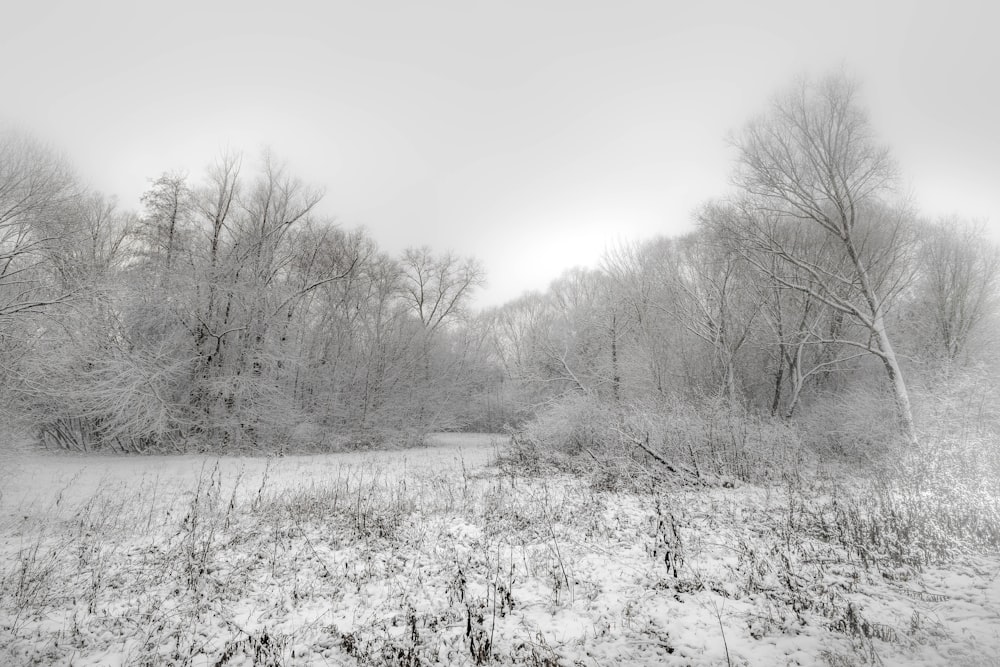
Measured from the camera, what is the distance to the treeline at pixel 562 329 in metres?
10.5

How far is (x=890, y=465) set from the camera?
8766 mm

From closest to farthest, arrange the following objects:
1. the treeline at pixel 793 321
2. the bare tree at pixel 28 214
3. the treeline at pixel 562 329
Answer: the bare tree at pixel 28 214, the treeline at pixel 562 329, the treeline at pixel 793 321

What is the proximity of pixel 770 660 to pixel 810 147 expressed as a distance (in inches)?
567

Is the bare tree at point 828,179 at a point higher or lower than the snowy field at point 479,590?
higher

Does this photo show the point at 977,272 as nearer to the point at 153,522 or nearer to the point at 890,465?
the point at 890,465

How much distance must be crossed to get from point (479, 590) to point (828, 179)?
14829 millimetres

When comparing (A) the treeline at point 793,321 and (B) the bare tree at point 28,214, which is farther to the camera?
(A) the treeline at point 793,321

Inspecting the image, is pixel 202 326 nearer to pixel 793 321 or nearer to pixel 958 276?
pixel 793 321

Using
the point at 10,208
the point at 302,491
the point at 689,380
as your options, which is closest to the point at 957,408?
the point at 689,380

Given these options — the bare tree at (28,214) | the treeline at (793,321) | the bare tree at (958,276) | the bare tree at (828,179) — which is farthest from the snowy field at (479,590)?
the bare tree at (958,276)

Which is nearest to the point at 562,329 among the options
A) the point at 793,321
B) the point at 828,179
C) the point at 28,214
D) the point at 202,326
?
the point at 793,321

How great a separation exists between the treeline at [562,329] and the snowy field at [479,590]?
4.55 meters

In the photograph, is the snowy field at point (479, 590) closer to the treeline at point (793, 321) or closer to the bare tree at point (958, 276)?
the treeline at point (793, 321)

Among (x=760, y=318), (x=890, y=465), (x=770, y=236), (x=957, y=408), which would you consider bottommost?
(x=890, y=465)
